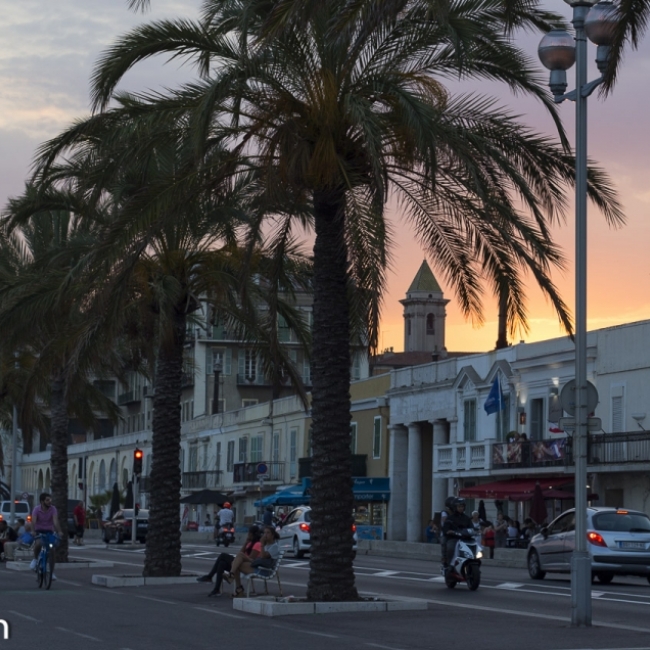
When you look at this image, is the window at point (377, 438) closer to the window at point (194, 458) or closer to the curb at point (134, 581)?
the window at point (194, 458)

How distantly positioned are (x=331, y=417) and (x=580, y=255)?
4.61 meters

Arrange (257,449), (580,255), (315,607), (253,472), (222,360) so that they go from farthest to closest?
1. (222,360)
2. (257,449)
3. (253,472)
4. (315,607)
5. (580,255)

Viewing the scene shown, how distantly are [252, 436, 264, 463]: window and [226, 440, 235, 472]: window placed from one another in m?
3.22

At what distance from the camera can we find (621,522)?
2892cm

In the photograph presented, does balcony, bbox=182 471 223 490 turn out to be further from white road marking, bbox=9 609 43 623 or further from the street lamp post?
the street lamp post

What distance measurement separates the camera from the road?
14859 millimetres

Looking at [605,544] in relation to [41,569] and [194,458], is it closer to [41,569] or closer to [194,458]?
[41,569]

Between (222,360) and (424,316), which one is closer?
(222,360)

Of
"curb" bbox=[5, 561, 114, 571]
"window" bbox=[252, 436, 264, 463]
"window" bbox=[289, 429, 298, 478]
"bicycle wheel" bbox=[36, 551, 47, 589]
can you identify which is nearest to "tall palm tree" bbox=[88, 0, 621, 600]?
"bicycle wheel" bbox=[36, 551, 47, 589]

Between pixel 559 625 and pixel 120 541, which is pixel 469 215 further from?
pixel 120 541

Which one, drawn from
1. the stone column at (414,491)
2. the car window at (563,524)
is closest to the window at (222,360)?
the stone column at (414,491)

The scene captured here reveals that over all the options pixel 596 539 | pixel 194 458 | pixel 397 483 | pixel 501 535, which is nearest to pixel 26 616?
pixel 596 539

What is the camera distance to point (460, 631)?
636 inches

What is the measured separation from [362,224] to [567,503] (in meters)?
35.5
